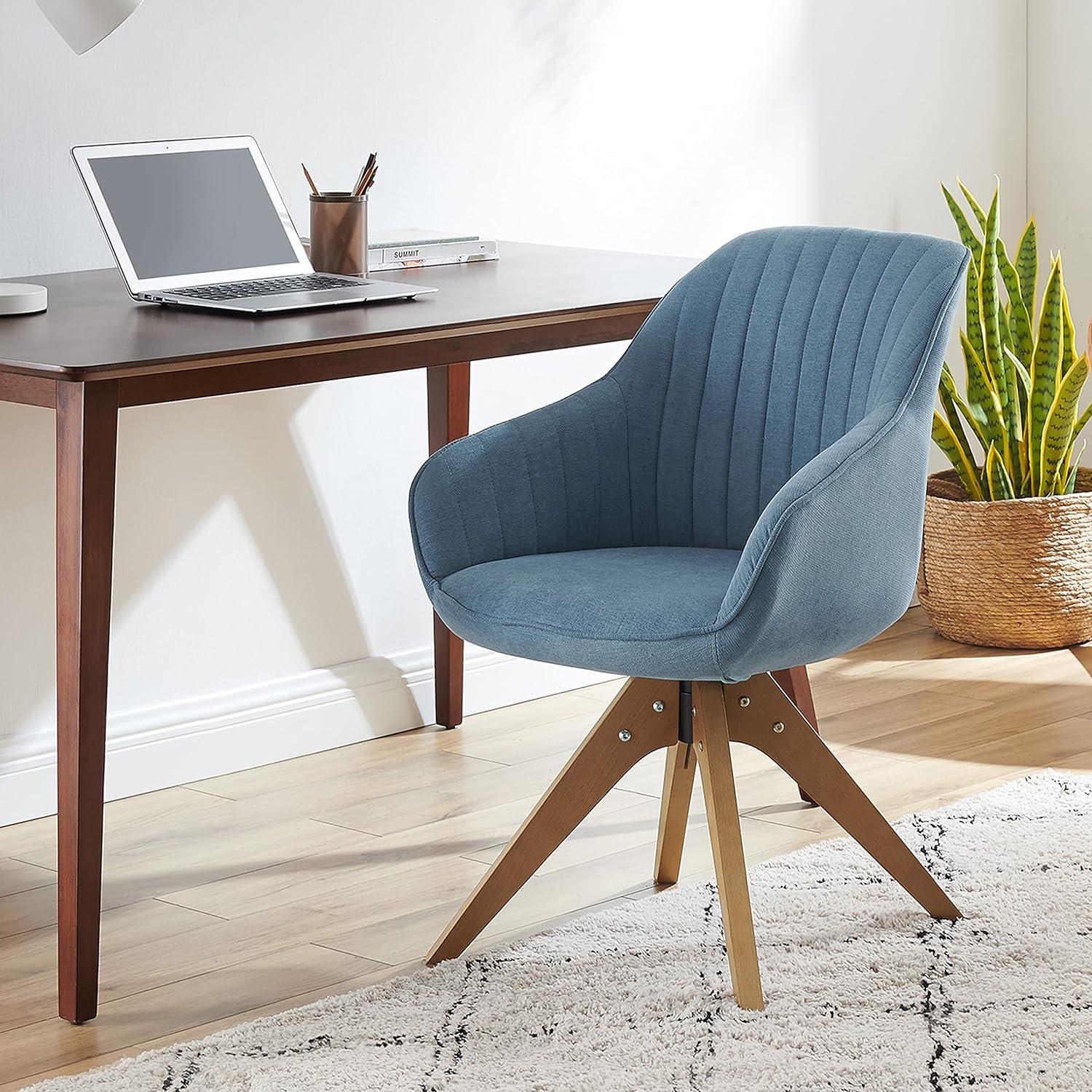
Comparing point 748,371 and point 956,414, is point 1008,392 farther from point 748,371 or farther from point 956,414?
point 748,371

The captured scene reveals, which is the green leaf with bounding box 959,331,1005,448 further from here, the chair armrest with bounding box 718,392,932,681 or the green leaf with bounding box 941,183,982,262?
the chair armrest with bounding box 718,392,932,681

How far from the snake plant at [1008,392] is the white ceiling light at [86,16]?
71.6 inches

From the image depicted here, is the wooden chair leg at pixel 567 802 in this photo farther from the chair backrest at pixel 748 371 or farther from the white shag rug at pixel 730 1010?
the chair backrest at pixel 748 371

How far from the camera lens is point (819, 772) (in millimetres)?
2088

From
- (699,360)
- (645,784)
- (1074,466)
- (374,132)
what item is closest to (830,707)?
(645,784)

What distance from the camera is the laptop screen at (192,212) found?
2295mm

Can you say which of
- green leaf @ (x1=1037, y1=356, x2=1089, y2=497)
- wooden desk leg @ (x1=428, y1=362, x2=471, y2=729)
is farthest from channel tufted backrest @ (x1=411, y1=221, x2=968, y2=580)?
green leaf @ (x1=1037, y1=356, x2=1089, y2=497)

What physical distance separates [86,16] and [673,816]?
1187mm

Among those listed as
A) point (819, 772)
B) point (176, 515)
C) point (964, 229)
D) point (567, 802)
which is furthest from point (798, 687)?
point (964, 229)

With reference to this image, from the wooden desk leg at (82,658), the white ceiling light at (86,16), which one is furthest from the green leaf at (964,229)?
the wooden desk leg at (82,658)

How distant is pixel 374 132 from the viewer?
2.88m

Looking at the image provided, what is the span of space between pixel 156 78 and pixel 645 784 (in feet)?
4.15

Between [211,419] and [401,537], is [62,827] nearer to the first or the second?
[211,419]

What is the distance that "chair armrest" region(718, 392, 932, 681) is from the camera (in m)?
1.83
